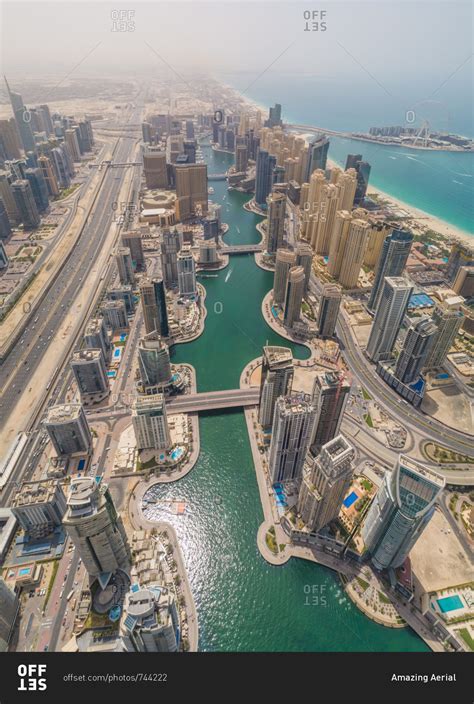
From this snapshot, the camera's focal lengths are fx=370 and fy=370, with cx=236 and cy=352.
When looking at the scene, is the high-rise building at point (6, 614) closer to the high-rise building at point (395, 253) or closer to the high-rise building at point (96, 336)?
the high-rise building at point (96, 336)

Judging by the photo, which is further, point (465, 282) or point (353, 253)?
point (465, 282)

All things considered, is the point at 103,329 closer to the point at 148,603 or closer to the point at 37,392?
the point at 37,392

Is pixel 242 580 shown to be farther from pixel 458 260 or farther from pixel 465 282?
pixel 458 260

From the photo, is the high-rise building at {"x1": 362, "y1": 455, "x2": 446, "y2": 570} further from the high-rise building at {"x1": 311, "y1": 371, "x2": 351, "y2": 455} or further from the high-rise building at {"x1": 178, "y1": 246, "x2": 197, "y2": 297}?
the high-rise building at {"x1": 178, "y1": 246, "x2": 197, "y2": 297}

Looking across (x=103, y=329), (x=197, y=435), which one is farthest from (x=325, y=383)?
(x=103, y=329)

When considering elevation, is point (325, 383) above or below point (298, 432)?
above

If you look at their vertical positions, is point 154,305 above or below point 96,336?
above

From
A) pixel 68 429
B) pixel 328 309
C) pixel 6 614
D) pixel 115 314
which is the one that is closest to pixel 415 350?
pixel 328 309

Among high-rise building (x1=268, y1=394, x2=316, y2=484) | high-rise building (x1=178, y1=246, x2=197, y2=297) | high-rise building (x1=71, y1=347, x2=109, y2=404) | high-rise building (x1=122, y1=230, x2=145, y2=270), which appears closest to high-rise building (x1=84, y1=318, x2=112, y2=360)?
high-rise building (x1=71, y1=347, x2=109, y2=404)
